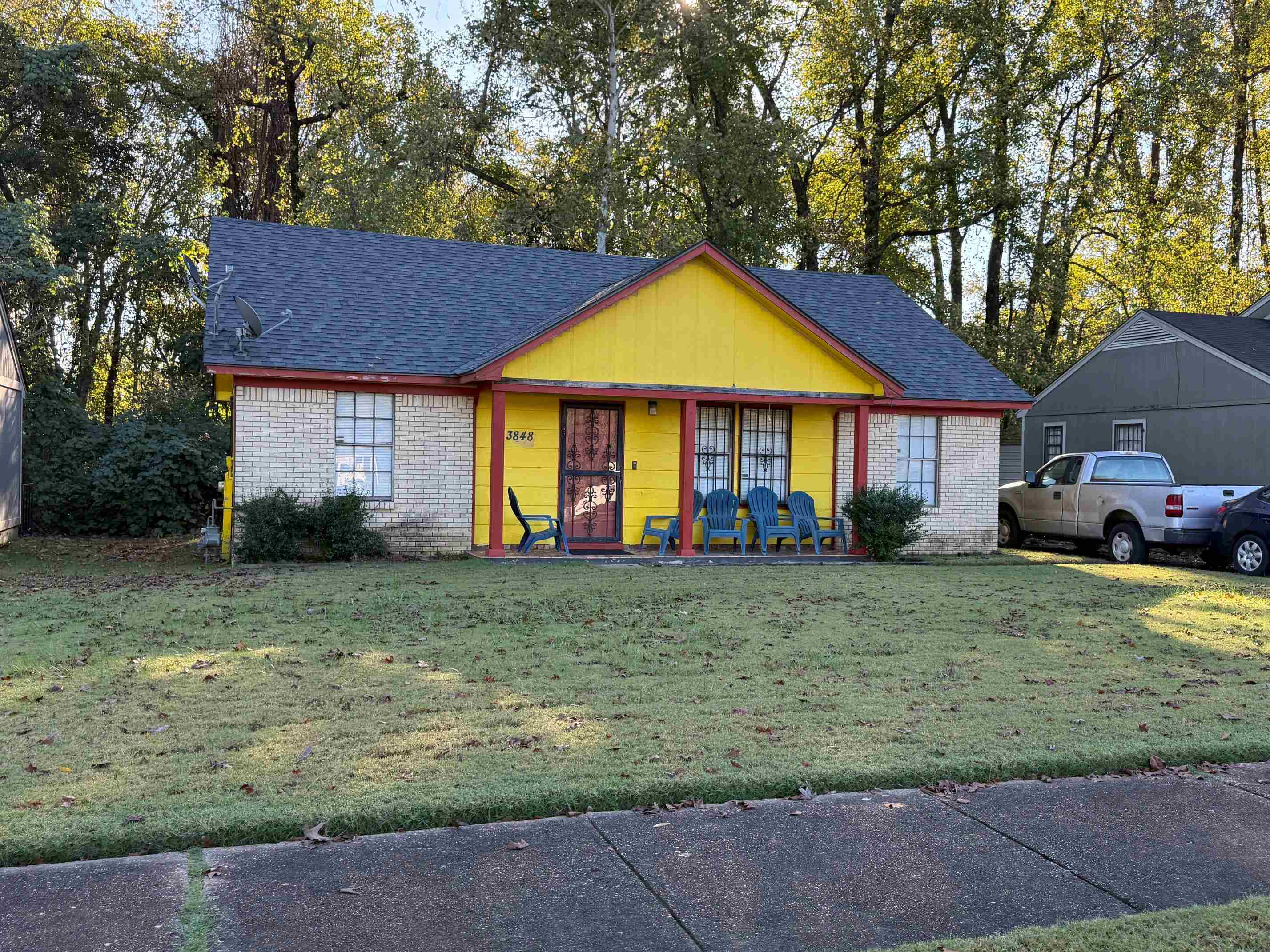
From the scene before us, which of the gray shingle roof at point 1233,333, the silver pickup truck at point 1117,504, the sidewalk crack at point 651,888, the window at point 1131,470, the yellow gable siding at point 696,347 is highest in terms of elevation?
the gray shingle roof at point 1233,333

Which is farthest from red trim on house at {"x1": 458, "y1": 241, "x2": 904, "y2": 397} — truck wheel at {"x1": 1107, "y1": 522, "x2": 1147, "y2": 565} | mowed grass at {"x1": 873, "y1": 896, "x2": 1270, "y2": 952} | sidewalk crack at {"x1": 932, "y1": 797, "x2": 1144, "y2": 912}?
mowed grass at {"x1": 873, "y1": 896, "x2": 1270, "y2": 952}

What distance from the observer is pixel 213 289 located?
1563cm

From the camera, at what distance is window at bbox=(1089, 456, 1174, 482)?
16750 mm

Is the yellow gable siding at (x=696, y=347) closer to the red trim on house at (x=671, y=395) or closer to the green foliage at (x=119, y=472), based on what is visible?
the red trim on house at (x=671, y=395)

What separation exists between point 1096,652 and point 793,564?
676 cm

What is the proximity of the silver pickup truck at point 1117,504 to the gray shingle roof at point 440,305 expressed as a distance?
1707mm

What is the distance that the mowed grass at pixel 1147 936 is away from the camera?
137 inches

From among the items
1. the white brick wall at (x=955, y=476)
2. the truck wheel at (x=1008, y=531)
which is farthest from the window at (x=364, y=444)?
the truck wheel at (x=1008, y=531)

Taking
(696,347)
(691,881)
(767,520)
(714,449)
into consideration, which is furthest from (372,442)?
(691,881)

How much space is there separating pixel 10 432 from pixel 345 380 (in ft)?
24.8

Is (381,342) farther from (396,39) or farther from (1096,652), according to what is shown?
(396,39)

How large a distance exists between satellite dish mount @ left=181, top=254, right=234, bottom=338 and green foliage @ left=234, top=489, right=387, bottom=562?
2.51 m

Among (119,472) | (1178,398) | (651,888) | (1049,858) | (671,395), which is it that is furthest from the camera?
(1178,398)

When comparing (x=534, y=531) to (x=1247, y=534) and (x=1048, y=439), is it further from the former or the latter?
(x=1048, y=439)
